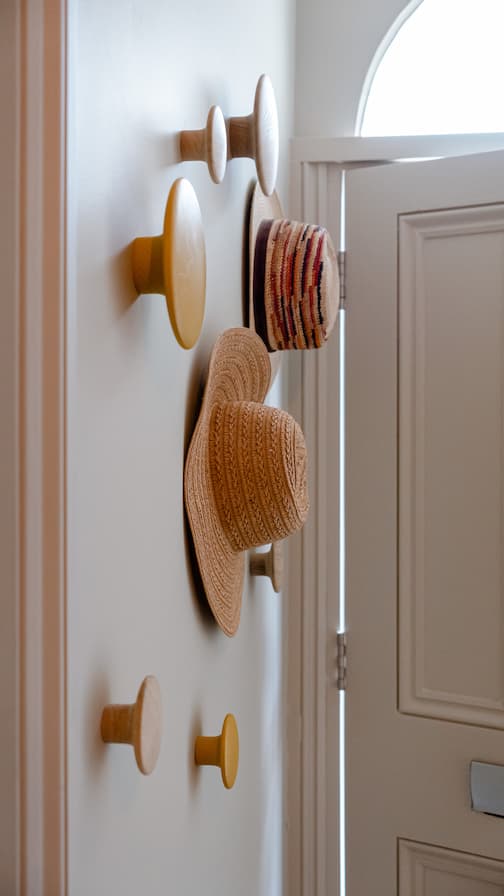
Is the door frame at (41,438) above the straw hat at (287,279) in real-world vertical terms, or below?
below

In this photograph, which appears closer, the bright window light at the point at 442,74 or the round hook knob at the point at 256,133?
the round hook knob at the point at 256,133

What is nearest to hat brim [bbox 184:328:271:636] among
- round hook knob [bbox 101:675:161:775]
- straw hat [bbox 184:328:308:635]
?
straw hat [bbox 184:328:308:635]

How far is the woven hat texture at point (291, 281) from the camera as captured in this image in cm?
100

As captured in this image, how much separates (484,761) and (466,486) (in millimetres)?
475

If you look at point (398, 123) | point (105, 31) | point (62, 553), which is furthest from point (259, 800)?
point (398, 123)

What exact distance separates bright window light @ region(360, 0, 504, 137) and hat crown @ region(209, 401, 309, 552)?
90 centimetres

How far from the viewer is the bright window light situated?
4.66 feet

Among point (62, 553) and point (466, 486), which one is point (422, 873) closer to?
point (466, 486)

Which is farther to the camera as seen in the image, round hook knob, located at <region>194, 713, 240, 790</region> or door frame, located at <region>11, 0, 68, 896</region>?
round hook knob, located at <region>194, 713, 240, 790</region>

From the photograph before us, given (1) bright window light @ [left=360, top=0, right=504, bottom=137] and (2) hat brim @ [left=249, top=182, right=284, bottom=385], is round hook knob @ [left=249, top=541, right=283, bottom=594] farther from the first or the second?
(1) bright window light @ [left=360, top=0, right=504, bottom=137]

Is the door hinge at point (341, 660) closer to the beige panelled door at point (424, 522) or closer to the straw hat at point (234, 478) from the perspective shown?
the beige panelled door at point (424, 522)

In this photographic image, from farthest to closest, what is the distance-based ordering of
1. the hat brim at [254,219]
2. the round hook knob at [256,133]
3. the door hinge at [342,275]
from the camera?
1. the door hinge at [342,275]
2. the hat brim at [254,219]
3. the round hook knob at [256,133]

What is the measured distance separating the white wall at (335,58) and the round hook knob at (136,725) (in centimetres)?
121

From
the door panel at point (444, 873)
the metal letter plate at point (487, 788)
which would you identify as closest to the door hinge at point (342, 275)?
the metal letter plate at point (487, 788)
